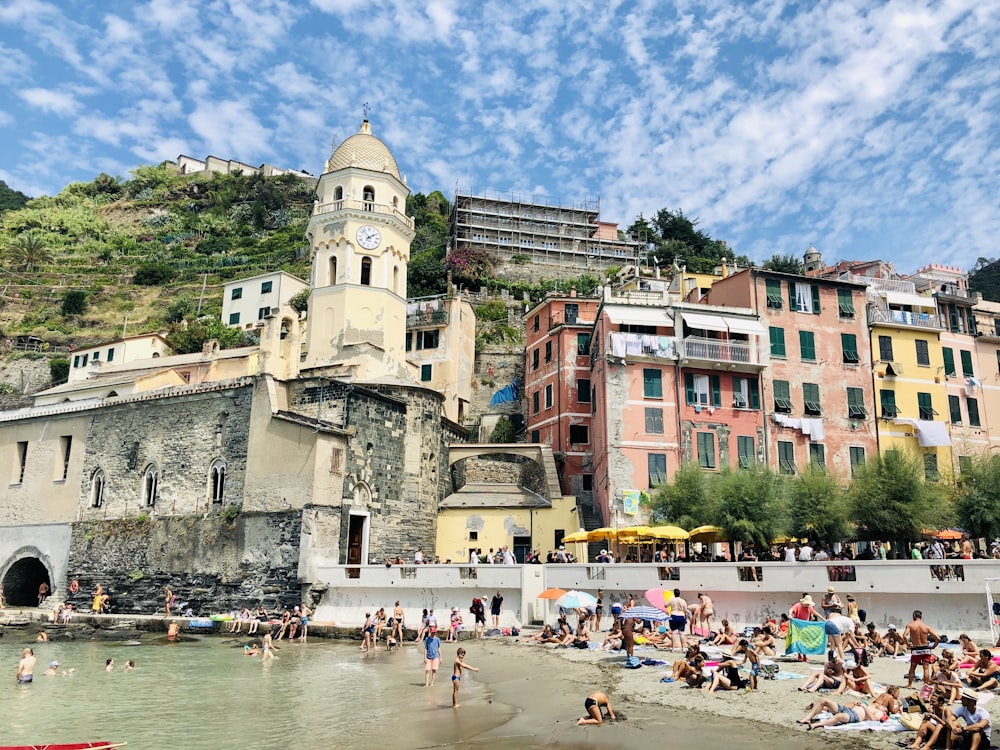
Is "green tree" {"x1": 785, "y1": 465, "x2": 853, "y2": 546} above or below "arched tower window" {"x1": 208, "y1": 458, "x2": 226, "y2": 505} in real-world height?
below

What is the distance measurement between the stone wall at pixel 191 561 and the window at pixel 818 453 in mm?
20148

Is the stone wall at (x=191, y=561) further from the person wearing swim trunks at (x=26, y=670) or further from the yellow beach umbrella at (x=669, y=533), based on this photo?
the yellow beach umbrella at (x=669, y=533)

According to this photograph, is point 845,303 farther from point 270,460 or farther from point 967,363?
point 270,460

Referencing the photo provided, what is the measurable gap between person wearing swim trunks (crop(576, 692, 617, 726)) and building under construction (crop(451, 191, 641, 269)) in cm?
6115

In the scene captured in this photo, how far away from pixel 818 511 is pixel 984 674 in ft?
42.9

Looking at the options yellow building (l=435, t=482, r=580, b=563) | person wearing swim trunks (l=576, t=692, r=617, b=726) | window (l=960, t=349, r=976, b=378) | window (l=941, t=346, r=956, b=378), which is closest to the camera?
person wearing swim trunks (l=576, t=692, r=617, b=726)

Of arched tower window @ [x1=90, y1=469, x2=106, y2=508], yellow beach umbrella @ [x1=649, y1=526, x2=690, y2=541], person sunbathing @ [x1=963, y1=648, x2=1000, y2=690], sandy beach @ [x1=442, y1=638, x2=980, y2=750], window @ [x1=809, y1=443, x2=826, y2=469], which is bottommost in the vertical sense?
sandy beach @ [x1=442, y1=638, x2=980, y2=750]

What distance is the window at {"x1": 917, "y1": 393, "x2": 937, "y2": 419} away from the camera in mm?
33594

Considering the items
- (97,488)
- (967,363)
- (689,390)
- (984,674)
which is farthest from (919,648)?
(97,488)

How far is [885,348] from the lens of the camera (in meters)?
34.2

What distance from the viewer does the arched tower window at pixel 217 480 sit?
2878cm

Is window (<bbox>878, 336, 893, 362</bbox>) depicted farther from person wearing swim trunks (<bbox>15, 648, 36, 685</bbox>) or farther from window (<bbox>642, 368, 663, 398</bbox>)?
person wearing swim trunks (<bbox>15, 648, 36, 685</bbox>)

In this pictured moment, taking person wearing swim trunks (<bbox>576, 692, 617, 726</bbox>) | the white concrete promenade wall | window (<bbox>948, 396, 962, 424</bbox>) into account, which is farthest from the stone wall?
window (<bbox>948, 396, 962, 424</bbox>)

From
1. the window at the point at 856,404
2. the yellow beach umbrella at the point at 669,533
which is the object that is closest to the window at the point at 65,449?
the yellow beach umbrella at the point at 669,533
